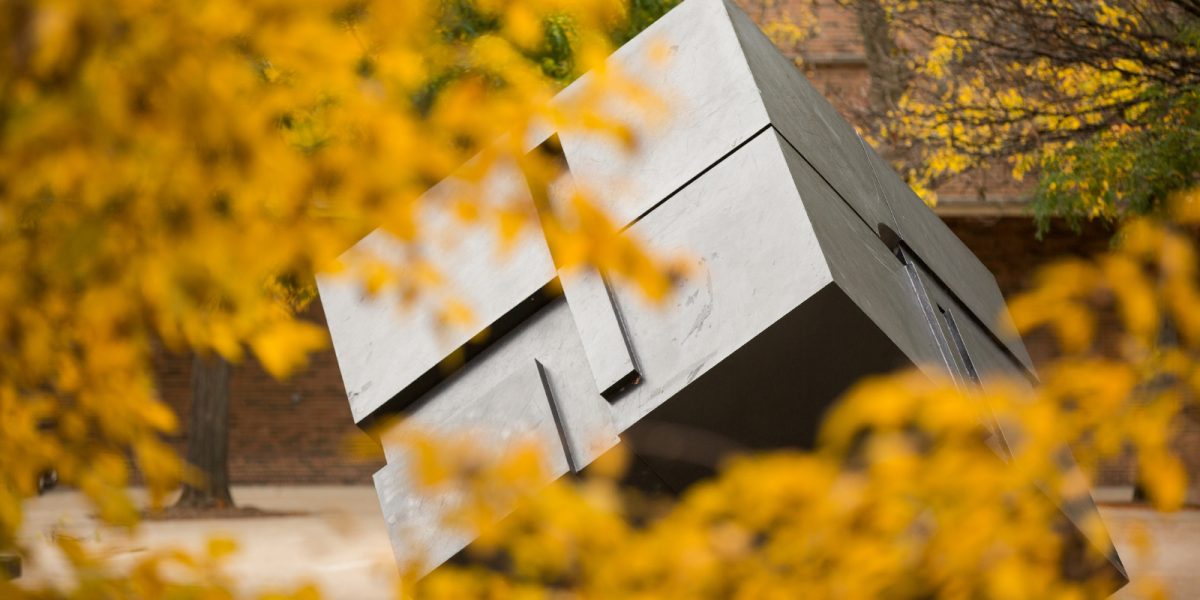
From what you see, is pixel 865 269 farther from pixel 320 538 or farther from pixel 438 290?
pixel 320 538

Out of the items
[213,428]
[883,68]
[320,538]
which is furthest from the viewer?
[883,68]

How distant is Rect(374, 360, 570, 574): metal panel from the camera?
1.99 m

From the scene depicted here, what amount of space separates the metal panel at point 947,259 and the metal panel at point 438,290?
1033 mm

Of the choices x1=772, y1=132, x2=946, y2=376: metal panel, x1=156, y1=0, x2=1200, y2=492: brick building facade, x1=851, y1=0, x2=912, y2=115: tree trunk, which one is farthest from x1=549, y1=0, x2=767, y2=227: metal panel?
x1=156, y1=0, x2=1200, y2=492: brick building facade

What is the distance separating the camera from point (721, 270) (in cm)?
184

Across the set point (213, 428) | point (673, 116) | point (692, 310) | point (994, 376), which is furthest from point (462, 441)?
point (213, 428)

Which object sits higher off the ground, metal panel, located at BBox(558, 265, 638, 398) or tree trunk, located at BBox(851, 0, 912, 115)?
metal panel, located at BBox(558, 265, 638, 398)

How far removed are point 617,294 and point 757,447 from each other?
0.46 meters

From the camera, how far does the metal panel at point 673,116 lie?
200cm

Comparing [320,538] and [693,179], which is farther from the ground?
[693,179]

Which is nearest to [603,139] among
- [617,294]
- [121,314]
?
[617,294]

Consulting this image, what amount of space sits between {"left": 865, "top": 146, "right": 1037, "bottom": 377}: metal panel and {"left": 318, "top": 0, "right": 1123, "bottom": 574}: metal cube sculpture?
0.04 m

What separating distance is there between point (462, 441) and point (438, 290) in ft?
1.38

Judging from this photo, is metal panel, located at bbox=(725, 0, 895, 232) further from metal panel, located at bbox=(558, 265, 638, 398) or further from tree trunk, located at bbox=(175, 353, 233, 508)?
tree trunk, located at bbox=(175, 353, 233, 508)
